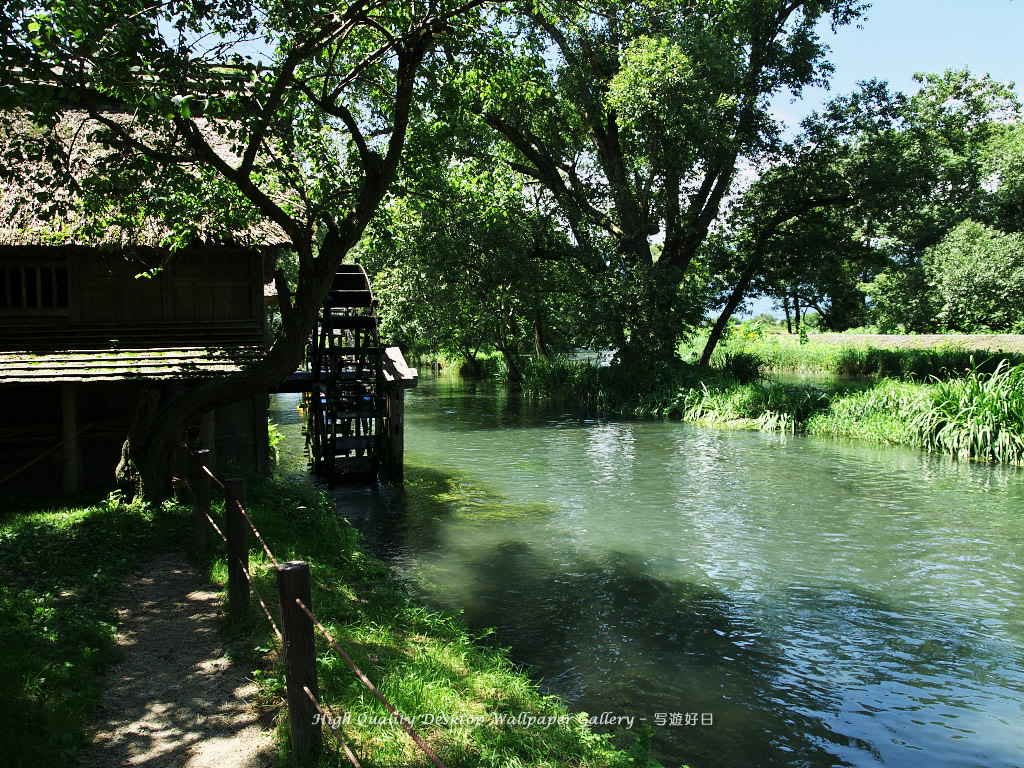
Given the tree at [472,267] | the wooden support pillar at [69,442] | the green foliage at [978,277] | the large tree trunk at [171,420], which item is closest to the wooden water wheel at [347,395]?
the tree at [472,267]

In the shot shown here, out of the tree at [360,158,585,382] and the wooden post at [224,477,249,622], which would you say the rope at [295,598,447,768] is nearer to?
the wooden post at [224,477,249,622]

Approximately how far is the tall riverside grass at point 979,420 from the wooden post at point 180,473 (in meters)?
15.7

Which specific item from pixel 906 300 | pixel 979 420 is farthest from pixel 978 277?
pixel 979 420

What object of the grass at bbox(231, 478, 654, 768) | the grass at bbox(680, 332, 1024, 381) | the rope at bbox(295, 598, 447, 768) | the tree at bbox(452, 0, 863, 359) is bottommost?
the grass at bbox(231, 478, 654, 768)

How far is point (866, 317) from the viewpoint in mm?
47125

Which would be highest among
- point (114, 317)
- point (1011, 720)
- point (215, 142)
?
point (215, 142)

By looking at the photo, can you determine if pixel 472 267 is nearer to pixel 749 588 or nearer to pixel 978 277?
pixel 749 588

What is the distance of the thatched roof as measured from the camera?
8789 mm

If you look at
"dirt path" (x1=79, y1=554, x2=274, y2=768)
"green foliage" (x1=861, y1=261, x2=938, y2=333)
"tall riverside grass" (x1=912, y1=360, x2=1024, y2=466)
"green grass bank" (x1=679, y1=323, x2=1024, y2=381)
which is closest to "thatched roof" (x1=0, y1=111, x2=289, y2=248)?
"dirt path" (x1=79, y1=554, x2=274, y2=768)

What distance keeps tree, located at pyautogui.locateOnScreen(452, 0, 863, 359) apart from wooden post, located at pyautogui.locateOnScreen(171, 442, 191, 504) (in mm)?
13660

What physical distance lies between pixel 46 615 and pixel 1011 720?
771cm

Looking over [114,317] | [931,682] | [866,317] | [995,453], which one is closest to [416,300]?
[114,317]

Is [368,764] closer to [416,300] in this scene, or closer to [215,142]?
[215,142]

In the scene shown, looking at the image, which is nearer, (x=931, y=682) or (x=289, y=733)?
(x=289, y=733)
